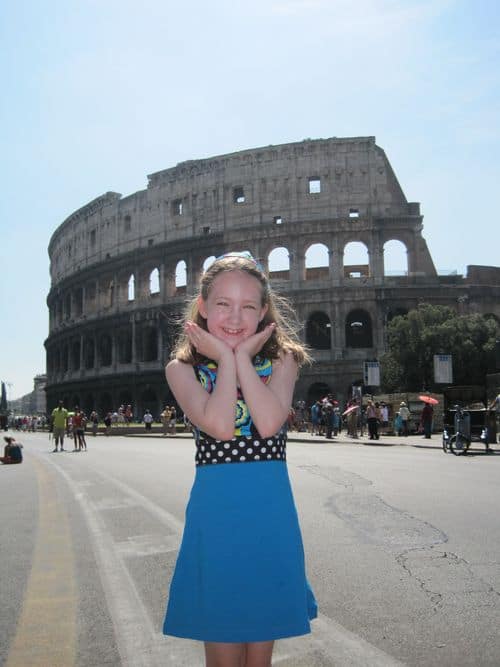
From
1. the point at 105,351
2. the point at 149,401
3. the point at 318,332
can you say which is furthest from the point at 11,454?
the point at 105,351

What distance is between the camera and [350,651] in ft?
9.49

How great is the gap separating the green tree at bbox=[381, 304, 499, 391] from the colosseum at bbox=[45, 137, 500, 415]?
6.12m

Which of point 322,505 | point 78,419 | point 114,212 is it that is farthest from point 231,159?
point 322,505

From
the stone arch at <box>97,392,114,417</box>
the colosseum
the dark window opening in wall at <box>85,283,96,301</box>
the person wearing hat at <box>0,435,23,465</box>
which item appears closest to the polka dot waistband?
the person wearing hat at <box>0,435,23,465</box>

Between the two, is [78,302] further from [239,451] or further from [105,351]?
[239,451]

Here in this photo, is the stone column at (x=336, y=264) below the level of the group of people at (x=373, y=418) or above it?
above

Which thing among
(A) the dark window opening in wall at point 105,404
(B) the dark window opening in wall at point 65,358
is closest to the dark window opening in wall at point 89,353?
(A) the dark window opening in wall at point 105,404

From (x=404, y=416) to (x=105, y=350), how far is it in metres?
32.0

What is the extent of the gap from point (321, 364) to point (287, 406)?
37544mm

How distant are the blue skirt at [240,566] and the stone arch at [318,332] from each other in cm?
3985

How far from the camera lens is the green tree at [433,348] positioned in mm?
31562

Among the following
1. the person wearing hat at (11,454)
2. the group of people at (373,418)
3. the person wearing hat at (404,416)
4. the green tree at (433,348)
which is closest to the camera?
the person wearing hat at (11,454)

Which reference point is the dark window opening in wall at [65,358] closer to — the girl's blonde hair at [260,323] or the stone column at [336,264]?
the stone column at [336,264]

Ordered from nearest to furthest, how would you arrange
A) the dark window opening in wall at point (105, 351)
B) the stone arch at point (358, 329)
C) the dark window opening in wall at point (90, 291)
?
1. the stone arch at point (358, 329)
2. the dark window opening in wall at point (105, 351)
3. the dark window opening in wall at point (90, 291)
